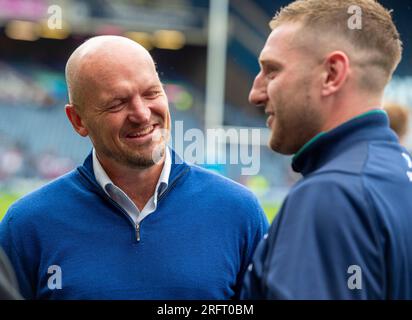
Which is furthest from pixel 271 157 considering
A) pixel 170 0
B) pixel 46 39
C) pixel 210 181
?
pixel 210 181

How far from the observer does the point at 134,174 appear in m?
1.62

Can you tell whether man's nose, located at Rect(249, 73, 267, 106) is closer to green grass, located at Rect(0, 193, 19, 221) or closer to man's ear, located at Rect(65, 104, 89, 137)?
man's ear, located at Rect(65, 104, 89, 137)

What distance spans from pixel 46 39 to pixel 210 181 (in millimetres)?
12134

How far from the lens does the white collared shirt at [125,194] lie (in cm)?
156

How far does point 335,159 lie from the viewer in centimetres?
109

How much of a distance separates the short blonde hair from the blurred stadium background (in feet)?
32.8

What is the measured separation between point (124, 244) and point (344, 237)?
65 cm

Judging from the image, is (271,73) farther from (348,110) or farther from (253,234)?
(253,234)

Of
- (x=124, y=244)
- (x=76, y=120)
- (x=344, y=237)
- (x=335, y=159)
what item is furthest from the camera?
(x=76, y=120)

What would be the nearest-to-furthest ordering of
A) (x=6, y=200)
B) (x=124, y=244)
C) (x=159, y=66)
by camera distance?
(x=124, y=244), (x=6, y=200), (x=159, y=66)

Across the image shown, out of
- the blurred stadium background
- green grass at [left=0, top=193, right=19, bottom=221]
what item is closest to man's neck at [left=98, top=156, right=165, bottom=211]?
green grass at [left=0, top=193, right=19, bottom=221]

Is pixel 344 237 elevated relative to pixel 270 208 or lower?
elevated

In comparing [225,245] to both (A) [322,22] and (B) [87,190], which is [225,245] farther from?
(A) [322,22]

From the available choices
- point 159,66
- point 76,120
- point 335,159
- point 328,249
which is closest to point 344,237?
point 328,249
